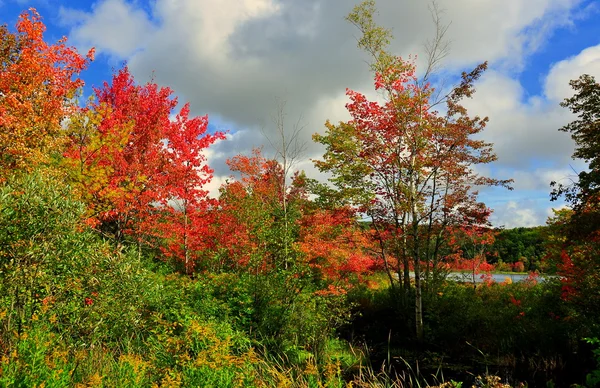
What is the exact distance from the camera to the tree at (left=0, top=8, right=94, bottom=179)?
11240 millimetres

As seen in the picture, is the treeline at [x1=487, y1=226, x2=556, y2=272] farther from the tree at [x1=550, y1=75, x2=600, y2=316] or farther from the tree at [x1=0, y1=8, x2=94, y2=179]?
the tree at [x1=0, y1=8, x2=94, y2=179]

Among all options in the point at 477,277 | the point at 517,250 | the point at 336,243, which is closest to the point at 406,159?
the point at 336,243

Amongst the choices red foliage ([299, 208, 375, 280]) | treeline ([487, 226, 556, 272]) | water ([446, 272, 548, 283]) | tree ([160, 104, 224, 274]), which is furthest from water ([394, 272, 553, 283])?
tree ([160, 104, 224, 274])

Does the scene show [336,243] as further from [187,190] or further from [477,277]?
[477,277]

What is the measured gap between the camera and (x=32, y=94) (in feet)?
44.1

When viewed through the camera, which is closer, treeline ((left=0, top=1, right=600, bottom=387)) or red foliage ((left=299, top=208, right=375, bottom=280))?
treeline ((left=0, top=1, right=600, bottom=387))

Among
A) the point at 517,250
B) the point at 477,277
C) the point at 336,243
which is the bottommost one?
the point at 477,277

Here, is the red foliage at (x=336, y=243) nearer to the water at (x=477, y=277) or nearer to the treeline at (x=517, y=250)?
the water at (x=477, y=277)

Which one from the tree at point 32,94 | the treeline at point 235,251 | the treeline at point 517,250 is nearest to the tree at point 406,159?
the treeline at point 235,251

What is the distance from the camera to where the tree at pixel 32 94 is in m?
11.2

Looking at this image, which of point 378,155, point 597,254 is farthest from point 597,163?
point 378,155

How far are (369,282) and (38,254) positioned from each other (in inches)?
859

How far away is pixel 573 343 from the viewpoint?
12.7 metres

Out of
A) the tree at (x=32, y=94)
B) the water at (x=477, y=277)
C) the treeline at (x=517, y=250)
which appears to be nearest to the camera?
the tree at (x=32, y=94)
